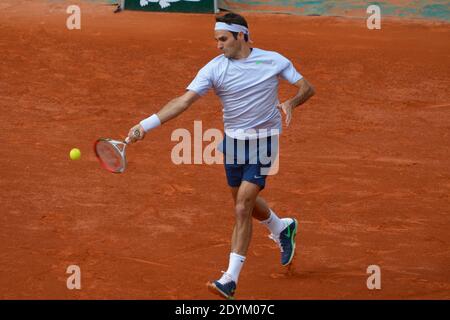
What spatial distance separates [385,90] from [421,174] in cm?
351

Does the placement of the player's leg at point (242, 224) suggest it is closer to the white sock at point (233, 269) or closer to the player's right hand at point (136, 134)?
the white sock at point (233, 269)

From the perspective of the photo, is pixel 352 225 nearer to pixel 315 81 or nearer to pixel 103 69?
pixel 315 81

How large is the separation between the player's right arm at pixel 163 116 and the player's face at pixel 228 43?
44 cm

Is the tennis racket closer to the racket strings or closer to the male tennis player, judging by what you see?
the racket strings

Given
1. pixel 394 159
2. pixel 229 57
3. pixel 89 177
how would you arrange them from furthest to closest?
pixel 394 159, pixel 89 177, pixel 229 57

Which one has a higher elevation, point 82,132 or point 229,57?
point 229,57

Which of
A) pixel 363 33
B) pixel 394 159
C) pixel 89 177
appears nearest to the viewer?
pixel 89 177

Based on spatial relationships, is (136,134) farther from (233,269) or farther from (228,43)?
(233,269)

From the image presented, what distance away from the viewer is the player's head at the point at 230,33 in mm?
7902

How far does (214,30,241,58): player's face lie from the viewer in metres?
7.91

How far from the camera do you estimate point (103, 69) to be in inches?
615

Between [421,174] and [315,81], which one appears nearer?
[421,174]

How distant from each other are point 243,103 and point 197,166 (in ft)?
12.8

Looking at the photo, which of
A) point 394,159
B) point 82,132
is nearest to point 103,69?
point 82,132
